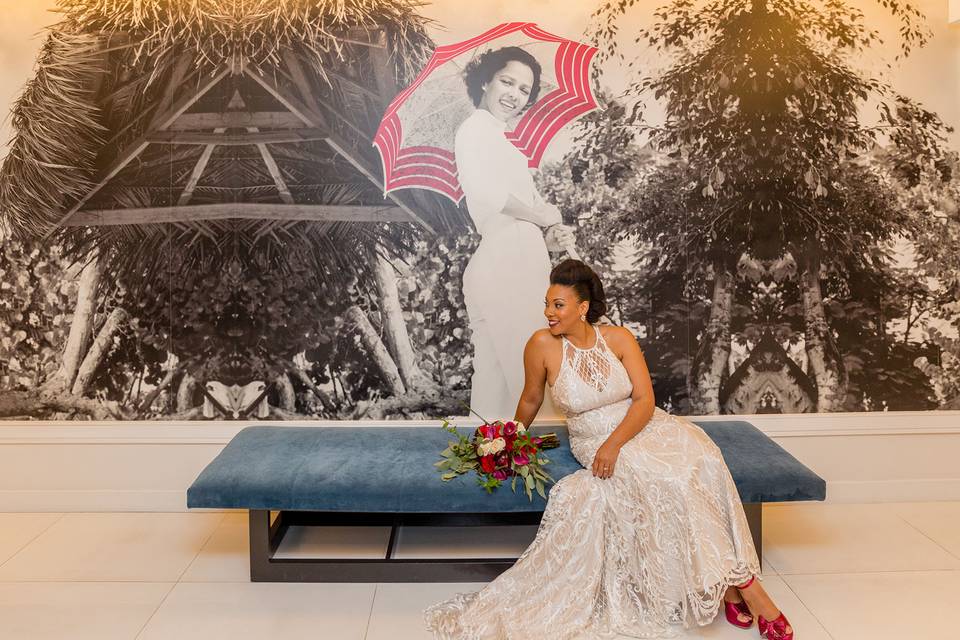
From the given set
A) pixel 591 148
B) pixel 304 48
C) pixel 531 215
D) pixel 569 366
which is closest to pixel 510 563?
pixel 569 366

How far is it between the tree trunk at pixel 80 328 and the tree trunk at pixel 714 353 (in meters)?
3.49

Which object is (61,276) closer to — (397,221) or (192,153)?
(192,153)

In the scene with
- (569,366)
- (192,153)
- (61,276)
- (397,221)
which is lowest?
(569,366)

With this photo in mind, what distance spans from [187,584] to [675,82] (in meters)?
3.68

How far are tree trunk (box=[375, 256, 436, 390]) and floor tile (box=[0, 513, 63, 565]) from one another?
216 centimetres

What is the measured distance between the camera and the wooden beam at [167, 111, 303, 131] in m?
4.53

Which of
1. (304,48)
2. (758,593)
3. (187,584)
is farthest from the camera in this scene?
(304,48)

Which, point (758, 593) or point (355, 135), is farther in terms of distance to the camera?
point (355, 135)

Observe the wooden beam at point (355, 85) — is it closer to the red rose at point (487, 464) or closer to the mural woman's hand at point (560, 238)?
the mural woman's hand at point (560, 238)

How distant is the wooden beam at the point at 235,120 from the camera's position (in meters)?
4.53

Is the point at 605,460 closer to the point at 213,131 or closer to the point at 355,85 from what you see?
the point at 355,85

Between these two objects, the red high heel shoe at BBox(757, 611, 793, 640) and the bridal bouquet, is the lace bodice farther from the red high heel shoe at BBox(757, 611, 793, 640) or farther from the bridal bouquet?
the red high heel shoe at BBox(757, 611, 793, 640)

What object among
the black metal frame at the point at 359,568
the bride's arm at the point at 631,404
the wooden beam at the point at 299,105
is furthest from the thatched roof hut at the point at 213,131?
the black metal frame at the point at 359,568

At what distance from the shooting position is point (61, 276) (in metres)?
4.61
